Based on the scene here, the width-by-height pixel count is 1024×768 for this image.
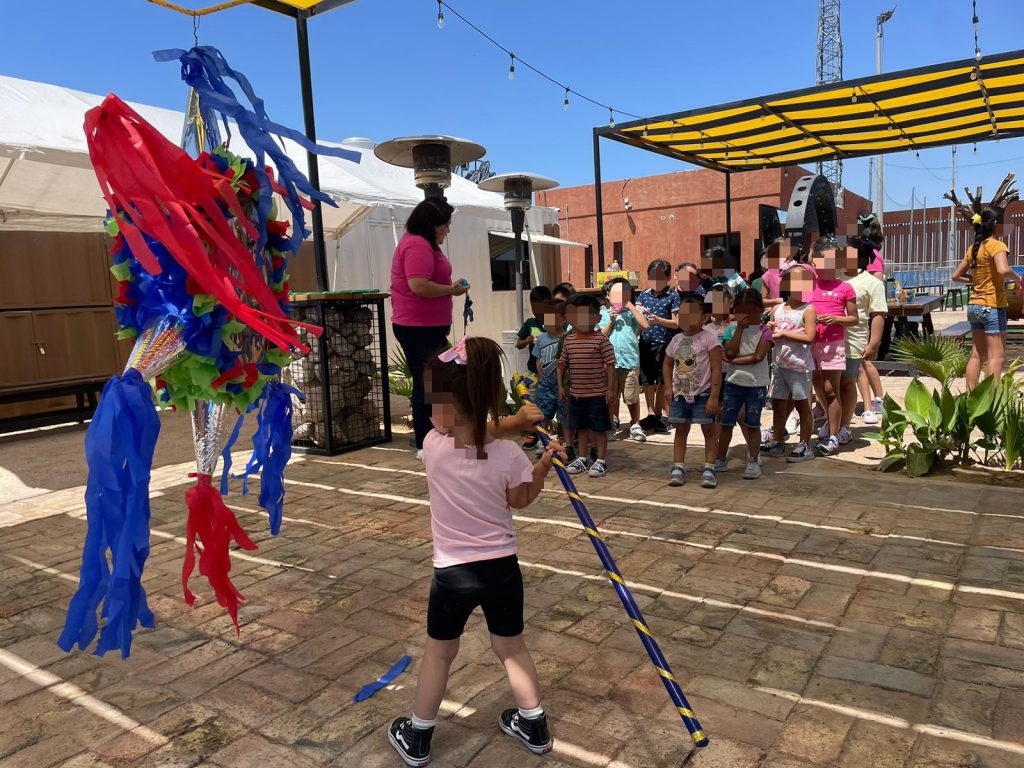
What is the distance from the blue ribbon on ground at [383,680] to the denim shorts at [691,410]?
2.86 m

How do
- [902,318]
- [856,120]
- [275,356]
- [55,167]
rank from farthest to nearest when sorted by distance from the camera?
[902,318] → [856,120] → [55,167] → [275,356]

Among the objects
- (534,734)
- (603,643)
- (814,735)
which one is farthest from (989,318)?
(534,734)

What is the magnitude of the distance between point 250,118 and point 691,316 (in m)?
3.05

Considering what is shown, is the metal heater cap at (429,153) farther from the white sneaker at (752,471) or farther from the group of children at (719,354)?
the white sneaker at (752,471)

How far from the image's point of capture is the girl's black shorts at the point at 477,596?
1998 mm

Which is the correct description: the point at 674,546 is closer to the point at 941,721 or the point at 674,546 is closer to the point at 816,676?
the point at 816,676


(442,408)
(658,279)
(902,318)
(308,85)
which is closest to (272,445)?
(442,408)

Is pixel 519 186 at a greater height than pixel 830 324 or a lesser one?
greater

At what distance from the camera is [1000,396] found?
4758mm

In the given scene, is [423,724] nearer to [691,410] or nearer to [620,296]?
[691,410]

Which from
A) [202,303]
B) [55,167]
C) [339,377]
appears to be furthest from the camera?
[55,167]

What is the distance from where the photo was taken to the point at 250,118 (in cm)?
274

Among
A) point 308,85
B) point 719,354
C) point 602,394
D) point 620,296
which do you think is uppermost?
point 308,85

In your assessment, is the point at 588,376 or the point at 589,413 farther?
the point at 589,413
